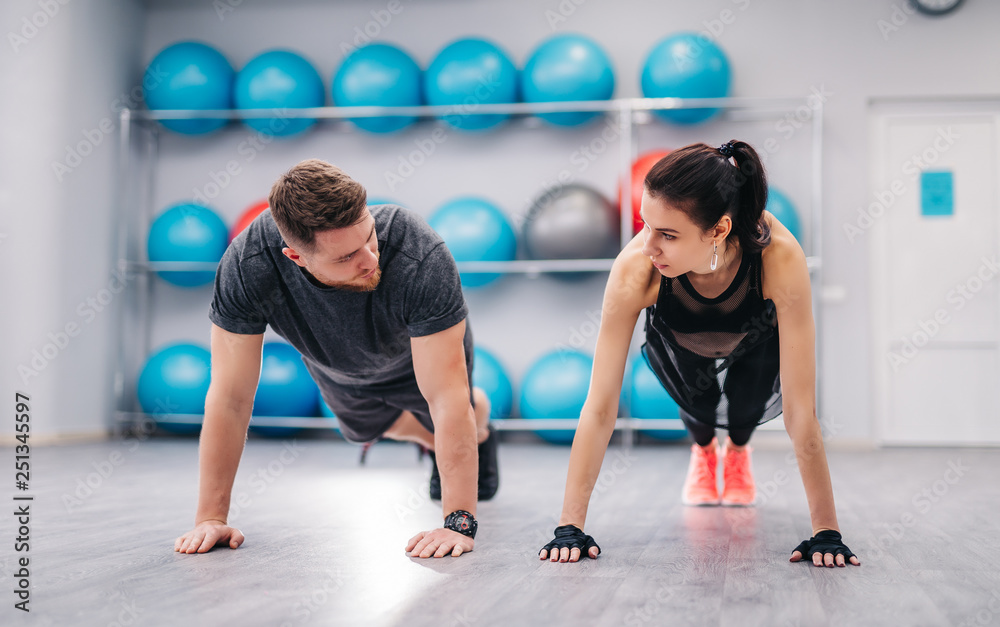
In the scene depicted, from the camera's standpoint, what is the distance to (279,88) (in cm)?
477

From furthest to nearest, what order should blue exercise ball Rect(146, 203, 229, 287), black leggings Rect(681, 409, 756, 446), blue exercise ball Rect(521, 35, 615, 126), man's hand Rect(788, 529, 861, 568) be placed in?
blue exercise ball Rect(146, 203, 229, 287) → blue exercise ball Rect(521, 35, 615, 126) → black leggings Rect(681, 409, 756, 446) → man's hand Rect(788, 529, 861, 568)

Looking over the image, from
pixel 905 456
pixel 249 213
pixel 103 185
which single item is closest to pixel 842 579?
pixel 905 456

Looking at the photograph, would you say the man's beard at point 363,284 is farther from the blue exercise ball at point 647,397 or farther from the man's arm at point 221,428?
the blue exercise ball at point 647,397

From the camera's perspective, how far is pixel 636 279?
5.97ft

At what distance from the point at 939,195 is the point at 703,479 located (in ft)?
10.0

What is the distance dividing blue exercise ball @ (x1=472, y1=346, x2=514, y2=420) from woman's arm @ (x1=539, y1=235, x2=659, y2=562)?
2608 millimetres

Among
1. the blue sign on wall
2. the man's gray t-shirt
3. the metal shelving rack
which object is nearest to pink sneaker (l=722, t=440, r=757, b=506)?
the man's gray t-shirt

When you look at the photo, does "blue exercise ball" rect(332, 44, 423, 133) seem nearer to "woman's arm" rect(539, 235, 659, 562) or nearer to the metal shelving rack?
the metal shelving rack

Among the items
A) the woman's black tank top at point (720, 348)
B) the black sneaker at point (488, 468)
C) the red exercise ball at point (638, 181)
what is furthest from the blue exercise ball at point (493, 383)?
the woman's black tank top at point (720, 348)

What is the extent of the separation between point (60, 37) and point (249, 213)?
139 cm

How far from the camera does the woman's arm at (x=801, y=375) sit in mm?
1753

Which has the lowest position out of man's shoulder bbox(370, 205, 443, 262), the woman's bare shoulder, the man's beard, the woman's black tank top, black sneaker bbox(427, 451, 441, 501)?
black sneaker bbox(427, 451, 441, 501)

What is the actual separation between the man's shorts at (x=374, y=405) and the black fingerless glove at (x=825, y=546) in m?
0.94

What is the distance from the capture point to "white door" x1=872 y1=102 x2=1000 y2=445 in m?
4.69
